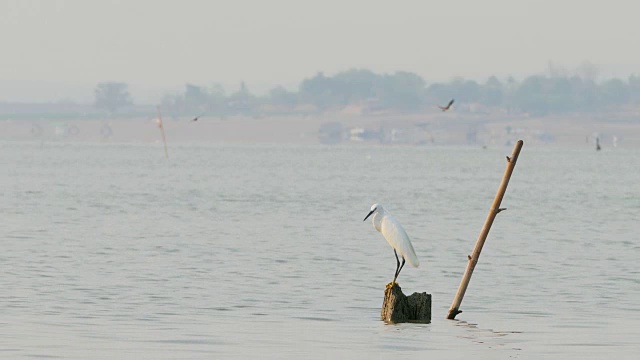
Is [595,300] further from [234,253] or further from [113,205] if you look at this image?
[113,205]

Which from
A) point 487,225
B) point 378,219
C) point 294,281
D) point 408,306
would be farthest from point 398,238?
point 294,281

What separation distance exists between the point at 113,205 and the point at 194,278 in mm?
36767

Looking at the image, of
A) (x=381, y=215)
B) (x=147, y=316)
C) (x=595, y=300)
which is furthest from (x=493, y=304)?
(x=147, y=316)

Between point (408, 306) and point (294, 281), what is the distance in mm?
9359

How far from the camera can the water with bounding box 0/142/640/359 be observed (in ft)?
74.1

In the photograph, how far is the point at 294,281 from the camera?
33469 mm

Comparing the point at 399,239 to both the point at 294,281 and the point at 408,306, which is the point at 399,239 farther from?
the point at 294,281

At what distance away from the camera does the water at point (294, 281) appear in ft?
74.1

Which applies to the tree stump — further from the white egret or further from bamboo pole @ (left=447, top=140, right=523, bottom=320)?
the white egret

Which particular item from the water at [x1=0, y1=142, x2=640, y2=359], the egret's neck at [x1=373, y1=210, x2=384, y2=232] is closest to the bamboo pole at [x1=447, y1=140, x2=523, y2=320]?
the water at [x1=0, y1=142, x2=640, y2=359]

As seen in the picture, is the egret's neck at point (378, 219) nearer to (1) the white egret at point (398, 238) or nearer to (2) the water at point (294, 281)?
(1) the white egret at point (398, 238)

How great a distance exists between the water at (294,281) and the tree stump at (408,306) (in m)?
0.22

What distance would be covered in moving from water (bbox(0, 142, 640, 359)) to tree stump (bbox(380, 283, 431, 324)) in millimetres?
217

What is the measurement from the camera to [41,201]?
72812 millimetres
